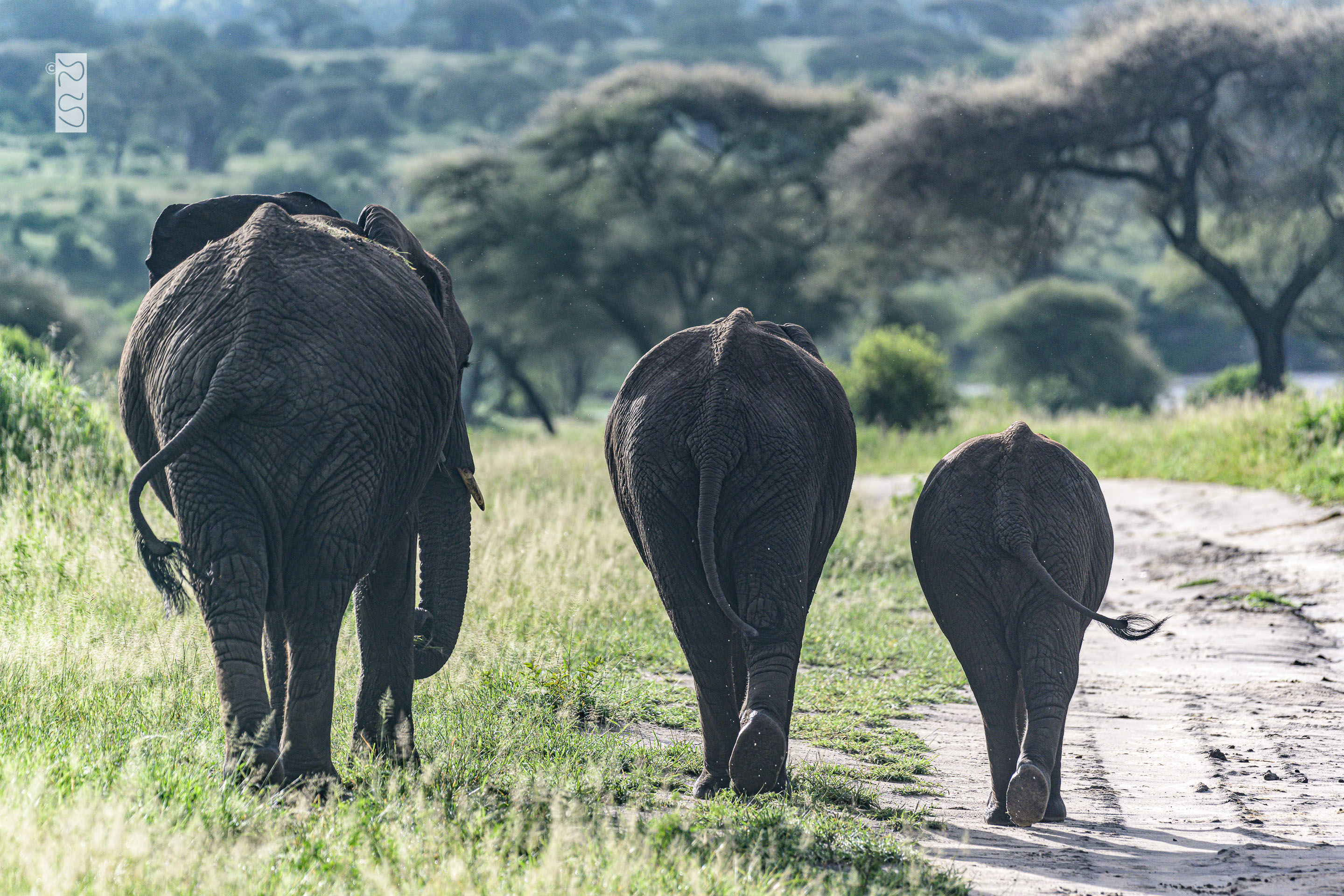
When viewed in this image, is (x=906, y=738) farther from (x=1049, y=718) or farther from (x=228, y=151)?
(x=228, y=151)

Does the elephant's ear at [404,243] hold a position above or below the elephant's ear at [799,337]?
above

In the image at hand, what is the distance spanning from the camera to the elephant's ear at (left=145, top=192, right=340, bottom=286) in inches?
177

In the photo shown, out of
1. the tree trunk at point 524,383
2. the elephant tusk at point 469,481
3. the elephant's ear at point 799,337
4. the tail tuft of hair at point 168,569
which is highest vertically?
the elephant's ear at point 799,337

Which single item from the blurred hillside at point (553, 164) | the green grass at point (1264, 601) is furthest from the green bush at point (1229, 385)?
the green grass at point (1264, 601)

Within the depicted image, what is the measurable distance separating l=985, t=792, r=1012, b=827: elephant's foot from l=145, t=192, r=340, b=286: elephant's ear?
337 centimetres

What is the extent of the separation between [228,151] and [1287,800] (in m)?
86.6

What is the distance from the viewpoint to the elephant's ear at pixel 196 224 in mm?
4492

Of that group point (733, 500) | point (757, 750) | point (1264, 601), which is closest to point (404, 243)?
point (733, 500)

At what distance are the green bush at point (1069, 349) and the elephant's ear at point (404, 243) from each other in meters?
33.2

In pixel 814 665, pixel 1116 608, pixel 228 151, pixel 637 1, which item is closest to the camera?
pixel 814 665

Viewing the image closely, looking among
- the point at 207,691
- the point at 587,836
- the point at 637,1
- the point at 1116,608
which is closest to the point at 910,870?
the point at 587,836

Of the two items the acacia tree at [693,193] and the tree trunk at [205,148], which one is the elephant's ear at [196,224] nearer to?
the acacia tree at [693,193]

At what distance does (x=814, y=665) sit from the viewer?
795 cm

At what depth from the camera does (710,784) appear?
483 centimetres
